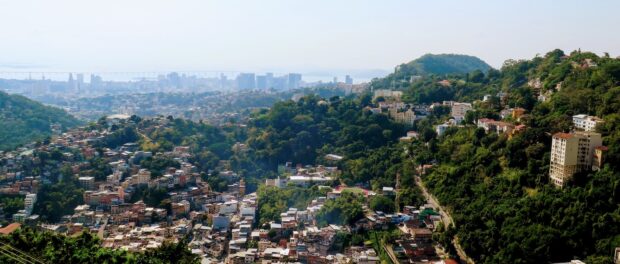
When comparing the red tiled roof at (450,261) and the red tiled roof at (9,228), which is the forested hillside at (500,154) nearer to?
the red tiled roof at (450,261)

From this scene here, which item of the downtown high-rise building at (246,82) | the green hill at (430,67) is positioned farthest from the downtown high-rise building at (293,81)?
the green hill at (430,67)

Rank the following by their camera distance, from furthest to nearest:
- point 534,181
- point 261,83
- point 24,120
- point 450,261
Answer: point 261,83
point 24,120
point 534,181
point 450,261

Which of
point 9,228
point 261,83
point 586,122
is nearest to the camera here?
point 9,228

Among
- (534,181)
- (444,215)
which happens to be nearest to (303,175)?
(444,215)

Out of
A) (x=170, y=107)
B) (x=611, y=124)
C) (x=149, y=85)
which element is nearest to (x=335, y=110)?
(x=611, y=124)

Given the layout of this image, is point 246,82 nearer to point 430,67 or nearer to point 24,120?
point 430,67
